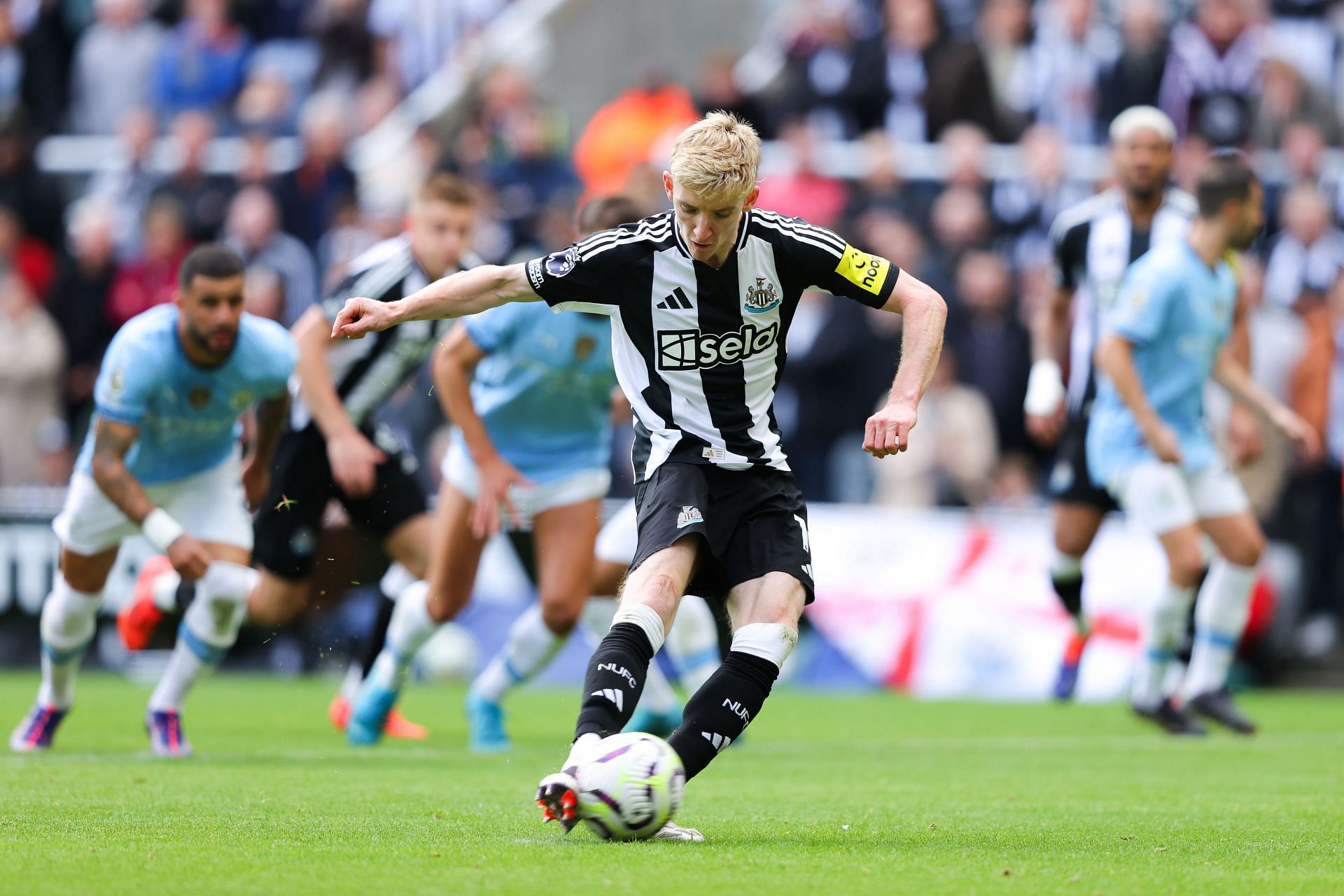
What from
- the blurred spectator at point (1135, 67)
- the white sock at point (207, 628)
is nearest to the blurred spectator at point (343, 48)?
the blurred spectator at point (1135, 67)

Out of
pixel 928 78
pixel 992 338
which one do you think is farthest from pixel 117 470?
pixel 928 78

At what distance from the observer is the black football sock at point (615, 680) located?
520cm

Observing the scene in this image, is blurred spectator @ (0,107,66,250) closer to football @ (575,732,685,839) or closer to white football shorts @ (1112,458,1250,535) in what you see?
white football shorts @ (1112,458,1250,535)

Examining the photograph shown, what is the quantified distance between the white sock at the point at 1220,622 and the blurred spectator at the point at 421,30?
1086 centimetres

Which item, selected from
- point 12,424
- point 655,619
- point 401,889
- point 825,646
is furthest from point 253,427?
point 12,424

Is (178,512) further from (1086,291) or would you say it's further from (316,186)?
(316,186)

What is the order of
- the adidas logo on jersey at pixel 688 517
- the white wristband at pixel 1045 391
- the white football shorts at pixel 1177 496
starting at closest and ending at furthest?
the adidas logo on jersey at pixel 688 517
the white football shorts at pixel 1177 496
the white wristband at pixel 1045 391

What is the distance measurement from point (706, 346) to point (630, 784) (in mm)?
1411

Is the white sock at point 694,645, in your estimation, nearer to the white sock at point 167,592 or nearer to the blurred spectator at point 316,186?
the white sock at point 167,592

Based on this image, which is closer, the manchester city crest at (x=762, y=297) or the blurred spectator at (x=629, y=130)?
the manchester city crest at (x=762, y=297)

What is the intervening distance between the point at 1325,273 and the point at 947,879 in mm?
10891

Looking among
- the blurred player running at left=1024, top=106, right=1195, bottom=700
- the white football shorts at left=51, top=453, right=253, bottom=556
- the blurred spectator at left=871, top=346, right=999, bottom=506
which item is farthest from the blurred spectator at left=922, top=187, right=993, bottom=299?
the white football shorts at left=51, top=453, right=253, bottom=556

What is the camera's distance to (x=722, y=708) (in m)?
5.41

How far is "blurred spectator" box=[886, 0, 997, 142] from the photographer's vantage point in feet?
51.3
